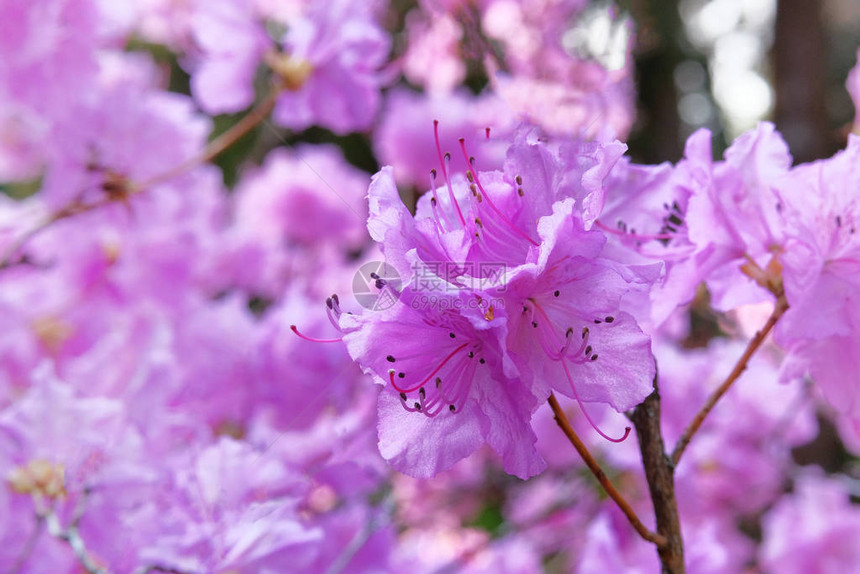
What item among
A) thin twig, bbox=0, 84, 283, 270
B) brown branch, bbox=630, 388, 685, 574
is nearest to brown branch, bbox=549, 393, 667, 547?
brown branch, bbox=630, 388, 685, 574

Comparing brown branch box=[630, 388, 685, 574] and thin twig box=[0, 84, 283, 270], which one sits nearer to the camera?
brown branch box=[630, 388, 685, 574]

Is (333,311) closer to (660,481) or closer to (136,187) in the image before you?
(660,481)

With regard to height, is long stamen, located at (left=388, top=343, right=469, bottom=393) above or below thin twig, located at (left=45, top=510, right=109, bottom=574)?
above

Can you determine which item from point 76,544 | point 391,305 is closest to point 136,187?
point 76,544

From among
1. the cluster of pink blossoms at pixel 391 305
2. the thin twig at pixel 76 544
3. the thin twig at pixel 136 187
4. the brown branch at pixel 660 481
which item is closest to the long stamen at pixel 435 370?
the cluster of pink blossoms at pixel 391 305

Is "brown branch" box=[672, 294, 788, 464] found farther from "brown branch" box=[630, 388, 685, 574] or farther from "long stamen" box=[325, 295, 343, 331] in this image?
"long stamen" box=[325, 295, 343, 331]

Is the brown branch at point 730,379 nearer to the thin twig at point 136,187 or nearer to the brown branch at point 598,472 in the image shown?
the brown branch at point 598,472
